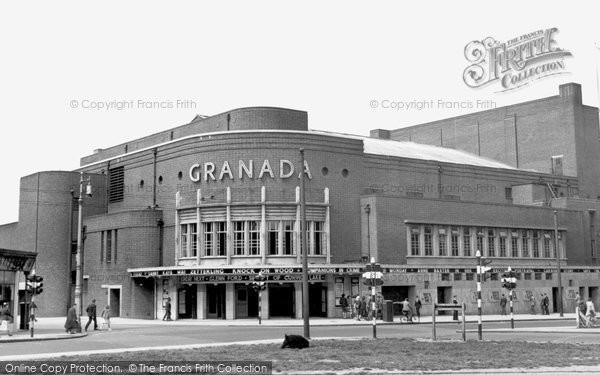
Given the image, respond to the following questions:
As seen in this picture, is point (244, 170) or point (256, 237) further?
point (244, 170)

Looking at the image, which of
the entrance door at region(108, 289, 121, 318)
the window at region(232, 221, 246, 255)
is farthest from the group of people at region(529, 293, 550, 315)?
the entrance door at region(108, 289, 121, 318)

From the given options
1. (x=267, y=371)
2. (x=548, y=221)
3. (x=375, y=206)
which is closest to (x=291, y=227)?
(x=375, y=206)

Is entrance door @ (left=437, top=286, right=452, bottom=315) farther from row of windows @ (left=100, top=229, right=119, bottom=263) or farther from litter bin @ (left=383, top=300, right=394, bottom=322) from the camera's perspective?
row of windows @ (left=100, top=229, right=119, bottom=263)

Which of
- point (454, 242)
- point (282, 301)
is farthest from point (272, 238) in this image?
point (454, 242)

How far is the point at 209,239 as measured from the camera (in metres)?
56.4

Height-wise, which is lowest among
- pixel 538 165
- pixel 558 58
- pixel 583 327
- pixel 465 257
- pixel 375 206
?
pixel 583 327

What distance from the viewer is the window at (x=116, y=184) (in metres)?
70.0

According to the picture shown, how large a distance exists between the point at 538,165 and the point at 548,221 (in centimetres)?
1747

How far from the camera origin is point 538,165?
3376 inches

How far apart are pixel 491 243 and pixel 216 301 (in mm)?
24476

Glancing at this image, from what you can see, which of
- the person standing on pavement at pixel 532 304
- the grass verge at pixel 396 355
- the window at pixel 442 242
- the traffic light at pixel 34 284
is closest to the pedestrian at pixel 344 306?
the window at pixel 442 242

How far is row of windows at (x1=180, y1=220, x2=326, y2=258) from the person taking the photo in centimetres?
5494

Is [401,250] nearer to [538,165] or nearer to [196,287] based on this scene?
[196,287]

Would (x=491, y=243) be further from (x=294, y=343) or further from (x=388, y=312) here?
(x=294, y=343)
